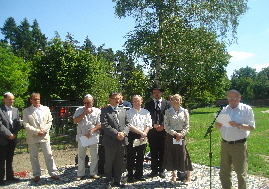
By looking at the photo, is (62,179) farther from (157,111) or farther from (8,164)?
(157,111)

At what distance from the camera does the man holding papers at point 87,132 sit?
240 inches

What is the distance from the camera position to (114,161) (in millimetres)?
5609

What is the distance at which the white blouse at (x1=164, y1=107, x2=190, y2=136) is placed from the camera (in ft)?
18.7

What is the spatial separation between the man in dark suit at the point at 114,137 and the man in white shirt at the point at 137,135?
A: 0.28m

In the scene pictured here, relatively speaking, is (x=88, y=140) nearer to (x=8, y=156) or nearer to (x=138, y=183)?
(x=138, y=183)

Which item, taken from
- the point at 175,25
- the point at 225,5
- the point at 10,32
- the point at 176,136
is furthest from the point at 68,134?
the point at 10,32

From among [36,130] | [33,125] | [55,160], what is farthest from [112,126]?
[55,160]

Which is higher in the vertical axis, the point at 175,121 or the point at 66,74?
the point at 66,74

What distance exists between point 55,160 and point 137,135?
339cm

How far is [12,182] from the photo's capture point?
5.95 m

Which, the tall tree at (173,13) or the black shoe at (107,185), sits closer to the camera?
the black shoe at (107,185)

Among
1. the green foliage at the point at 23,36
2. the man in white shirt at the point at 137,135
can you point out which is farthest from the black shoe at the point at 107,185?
the green foliage at the point at 23,36

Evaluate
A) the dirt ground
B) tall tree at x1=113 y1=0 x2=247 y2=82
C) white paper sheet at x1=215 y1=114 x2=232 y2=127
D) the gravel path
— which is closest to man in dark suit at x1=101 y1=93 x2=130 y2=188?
the gravel path

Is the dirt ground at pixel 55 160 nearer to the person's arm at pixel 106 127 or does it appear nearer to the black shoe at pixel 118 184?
the black shoe at pixel 118 184
